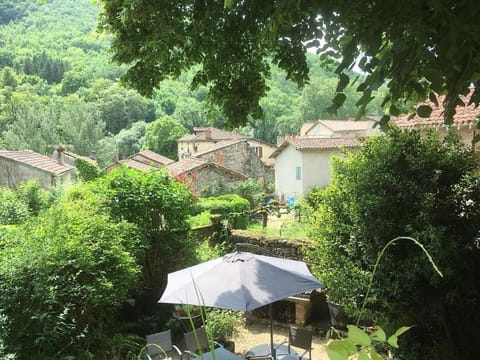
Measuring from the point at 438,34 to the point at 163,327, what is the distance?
6653 millimetres

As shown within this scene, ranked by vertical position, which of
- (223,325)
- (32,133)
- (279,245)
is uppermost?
(32,133)

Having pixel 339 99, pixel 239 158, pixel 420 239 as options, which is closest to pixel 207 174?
pixel 239 158

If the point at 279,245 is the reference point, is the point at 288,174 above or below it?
above

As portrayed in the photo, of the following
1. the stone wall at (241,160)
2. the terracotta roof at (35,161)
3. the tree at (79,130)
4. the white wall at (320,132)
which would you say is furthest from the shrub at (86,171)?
the tree at (79,130)

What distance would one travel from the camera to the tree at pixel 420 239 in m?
4.52

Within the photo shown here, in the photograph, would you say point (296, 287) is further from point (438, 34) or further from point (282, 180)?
point (282, 180)

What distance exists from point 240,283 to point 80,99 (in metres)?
78.5

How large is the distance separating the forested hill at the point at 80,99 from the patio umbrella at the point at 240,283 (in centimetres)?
3386

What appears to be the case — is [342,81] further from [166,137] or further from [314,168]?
[166,137]

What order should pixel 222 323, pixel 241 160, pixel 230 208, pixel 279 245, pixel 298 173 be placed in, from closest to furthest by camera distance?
pixel 222 323 → pixel 279 245 → pixel 230 208 → pixel 298 173 → pixel 241 160

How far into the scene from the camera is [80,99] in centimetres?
7444

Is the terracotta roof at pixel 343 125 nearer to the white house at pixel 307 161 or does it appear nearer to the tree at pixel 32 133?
the white house at pixel 307 161

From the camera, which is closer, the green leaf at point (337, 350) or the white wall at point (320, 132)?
the green leaf at point (337, 350)

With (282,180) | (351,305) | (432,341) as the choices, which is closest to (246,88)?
(351,305)
